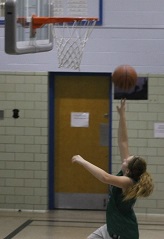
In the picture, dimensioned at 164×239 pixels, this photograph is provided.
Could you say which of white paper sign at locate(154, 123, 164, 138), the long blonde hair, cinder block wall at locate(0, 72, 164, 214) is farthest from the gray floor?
the long blonde hair

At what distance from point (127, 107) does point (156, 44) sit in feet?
3.80

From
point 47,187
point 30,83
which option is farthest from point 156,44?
point 47,187

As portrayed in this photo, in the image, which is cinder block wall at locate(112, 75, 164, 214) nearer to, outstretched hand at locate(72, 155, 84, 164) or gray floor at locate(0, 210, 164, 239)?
gray floor at locate(0, 210, 164, 239)

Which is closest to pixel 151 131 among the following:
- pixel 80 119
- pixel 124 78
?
pixel 80 119

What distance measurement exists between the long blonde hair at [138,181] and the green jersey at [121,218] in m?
0.11

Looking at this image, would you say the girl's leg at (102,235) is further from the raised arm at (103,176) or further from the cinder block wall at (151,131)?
the cinder block wall at (151,131)

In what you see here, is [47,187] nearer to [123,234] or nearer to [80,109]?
[80,109]

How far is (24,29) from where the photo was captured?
6.88 meters

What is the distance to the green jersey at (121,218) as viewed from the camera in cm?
621

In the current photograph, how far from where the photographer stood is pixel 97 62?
1105 cm

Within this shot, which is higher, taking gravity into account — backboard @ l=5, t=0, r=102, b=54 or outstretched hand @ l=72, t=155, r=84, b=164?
backboard @ l=5, t=0, r=102, b=54

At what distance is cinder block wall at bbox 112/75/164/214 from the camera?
11.0 m

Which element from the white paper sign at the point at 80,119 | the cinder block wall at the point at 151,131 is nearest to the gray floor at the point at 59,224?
the cinder block wall at the point at 151,131

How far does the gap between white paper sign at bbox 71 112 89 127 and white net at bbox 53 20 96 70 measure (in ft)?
3.01
